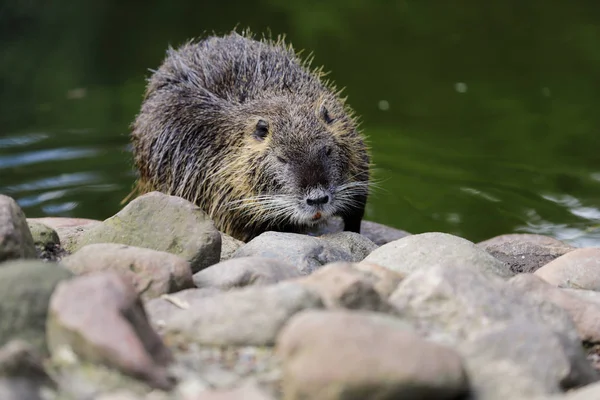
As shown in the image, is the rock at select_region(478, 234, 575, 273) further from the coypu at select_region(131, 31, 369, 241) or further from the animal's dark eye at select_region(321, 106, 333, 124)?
the animal's dark eye at select_region(321, 106, 333, 124)

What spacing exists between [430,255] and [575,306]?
74cm

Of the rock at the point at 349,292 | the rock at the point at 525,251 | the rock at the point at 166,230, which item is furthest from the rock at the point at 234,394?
the rock at the point at 525,251

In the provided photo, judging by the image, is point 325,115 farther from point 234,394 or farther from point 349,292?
point 234,394

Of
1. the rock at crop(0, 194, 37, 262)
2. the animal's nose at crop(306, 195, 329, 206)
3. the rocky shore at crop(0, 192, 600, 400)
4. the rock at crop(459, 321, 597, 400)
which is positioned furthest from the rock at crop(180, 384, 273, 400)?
the animal's nose at crop(306, 195, 329, 206)

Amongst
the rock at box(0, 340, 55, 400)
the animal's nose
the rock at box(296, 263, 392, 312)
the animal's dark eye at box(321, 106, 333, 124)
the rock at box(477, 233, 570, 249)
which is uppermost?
the animal's dark eye at box(321, 106, 333, 124)

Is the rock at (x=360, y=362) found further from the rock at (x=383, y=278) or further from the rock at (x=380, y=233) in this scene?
the rock at (x=380, y=233)

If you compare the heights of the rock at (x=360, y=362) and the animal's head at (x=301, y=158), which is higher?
the animal's head at (x=301, y=158)

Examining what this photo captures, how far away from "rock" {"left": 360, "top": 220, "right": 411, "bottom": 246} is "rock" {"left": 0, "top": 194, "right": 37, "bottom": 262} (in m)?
3.19

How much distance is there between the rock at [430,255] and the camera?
3.81 m

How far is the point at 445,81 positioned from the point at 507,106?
3.72 ft

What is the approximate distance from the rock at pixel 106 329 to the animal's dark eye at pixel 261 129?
8.83ft

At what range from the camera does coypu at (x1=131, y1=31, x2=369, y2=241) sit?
5.11 meters

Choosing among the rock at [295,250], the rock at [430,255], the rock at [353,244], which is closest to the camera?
the rock at [430,255]

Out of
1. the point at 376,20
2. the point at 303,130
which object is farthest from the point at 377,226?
the point at 376,20
